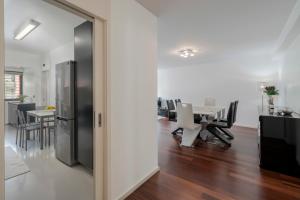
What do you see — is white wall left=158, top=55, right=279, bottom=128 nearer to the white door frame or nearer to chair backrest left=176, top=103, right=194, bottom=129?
chair backrest left=176, top=103, right=194, bottom=129

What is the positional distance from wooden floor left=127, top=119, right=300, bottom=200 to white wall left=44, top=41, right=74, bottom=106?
3591mm

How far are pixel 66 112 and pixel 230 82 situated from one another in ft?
18.5

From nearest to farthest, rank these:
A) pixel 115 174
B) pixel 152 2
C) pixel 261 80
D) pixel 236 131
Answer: pixel 115 174, pixel 152 2, pixel 236 131, pixel 261 80

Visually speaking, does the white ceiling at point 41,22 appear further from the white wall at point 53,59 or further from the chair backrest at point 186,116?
the chair backrest at point 186,116

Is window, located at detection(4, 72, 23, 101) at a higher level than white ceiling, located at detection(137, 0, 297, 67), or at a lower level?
lower

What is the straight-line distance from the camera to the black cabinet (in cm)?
237

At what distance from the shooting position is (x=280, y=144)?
2.49 meters

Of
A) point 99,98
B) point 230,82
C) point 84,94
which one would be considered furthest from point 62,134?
point 230,82

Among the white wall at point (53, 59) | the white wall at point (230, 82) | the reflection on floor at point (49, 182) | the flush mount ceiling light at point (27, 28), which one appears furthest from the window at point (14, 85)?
the white wall at point (230, 82)

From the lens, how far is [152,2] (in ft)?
6.63

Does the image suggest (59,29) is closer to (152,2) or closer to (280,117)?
(152,2)

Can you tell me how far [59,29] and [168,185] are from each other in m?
3.53

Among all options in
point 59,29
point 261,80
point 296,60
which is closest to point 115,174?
point 59,29

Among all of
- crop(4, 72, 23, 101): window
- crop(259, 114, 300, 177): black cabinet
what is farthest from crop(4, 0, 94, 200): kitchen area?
crop(259, 114, 300, 177): black cabinet
